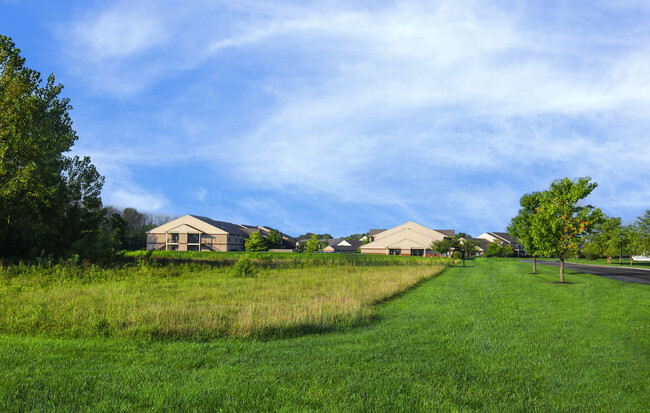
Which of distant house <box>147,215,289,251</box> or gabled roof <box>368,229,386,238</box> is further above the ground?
gabled roof <box>368,229,386,238</box>

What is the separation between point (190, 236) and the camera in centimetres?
8719

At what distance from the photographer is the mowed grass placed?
15.4ft

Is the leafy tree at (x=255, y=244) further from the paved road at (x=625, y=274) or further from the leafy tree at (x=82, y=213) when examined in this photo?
the paved road at (x=625, y=274)

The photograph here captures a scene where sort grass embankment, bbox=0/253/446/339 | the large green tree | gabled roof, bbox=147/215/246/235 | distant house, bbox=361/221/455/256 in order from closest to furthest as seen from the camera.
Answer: grass embankment, bbox=0/253/446/339, the large green tree, distant house, bbox=361/221/455/256, gabled roof, bbox=147/215/246/235

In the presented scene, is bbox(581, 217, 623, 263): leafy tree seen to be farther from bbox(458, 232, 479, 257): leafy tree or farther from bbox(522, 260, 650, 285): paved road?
bbox(522, 260, 650, 285): paved road

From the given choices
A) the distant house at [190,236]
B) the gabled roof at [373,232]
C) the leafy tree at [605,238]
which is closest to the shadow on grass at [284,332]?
the leafy tree at [605,238]

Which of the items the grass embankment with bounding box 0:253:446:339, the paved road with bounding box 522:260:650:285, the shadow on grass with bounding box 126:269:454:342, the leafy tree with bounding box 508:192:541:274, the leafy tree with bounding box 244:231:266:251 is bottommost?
the shadow on grass with bounding box 126:269:454:342

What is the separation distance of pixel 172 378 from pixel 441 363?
380cm

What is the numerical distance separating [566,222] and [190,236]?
78215mm

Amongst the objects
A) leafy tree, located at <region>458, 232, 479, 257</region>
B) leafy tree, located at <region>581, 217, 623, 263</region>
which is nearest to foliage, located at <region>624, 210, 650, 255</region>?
leafy tree, located at <region>581, 217, 623, 263</region>

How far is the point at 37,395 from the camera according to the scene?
15.6 ft

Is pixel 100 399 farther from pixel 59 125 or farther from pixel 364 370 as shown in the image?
pixel 59 125

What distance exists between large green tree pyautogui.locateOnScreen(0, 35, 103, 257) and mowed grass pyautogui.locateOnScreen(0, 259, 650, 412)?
16.2 meters

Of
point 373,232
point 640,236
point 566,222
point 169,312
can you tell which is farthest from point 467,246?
point 169,312
